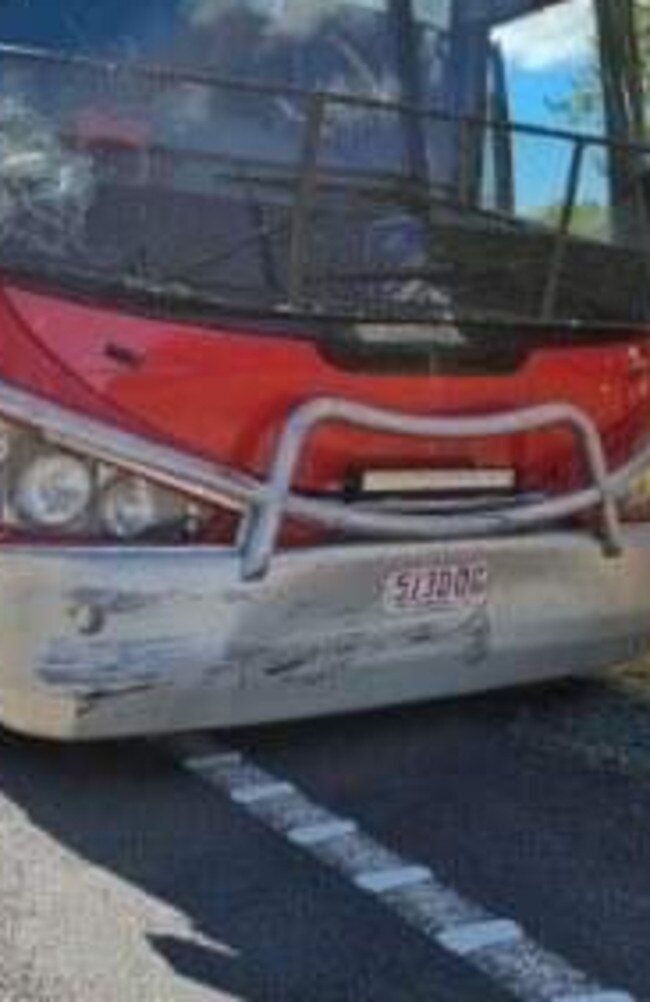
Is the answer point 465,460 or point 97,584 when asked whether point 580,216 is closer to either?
point 465,460

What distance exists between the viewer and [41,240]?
5.91m

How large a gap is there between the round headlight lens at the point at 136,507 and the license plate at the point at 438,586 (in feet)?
2.07

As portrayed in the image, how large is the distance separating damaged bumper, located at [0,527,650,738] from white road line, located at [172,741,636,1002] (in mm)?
239

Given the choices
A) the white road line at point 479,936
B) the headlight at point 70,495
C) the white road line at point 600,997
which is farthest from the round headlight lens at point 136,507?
the white road line at point 600,997

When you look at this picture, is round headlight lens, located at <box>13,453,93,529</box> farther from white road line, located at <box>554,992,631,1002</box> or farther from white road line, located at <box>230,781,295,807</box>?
white road line, located at <box>554,992,631,1002</box>

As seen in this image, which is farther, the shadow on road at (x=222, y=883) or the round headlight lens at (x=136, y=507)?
the round headlight lens at (x=136, y=507)

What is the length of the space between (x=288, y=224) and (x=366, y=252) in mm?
275

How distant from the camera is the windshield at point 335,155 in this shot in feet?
19.7

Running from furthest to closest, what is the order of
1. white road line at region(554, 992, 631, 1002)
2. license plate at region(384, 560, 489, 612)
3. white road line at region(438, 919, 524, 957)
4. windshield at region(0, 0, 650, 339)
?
license plate at region(384, 560, 489, 612) < windshield at region(0, 0, 650, 339) < white road line at region(438, 919, 524, 957) < white road line at region(554, 992, 631, 1002)

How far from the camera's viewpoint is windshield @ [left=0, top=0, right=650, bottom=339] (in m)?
6.00

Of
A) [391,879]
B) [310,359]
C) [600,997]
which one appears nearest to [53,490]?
[310,359]

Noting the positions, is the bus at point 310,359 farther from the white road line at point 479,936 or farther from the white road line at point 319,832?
the white road line at point 479,936

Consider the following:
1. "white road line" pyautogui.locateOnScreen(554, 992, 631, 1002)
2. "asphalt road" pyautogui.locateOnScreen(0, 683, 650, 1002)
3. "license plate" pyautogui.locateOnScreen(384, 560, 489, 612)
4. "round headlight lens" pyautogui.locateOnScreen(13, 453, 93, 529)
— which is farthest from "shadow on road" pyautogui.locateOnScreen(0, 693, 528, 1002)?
"round headlight lens" pyautogui.locateOnScreen(13, 453, 93, 529)

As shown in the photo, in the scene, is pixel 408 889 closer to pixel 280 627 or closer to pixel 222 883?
pixel 222 883
